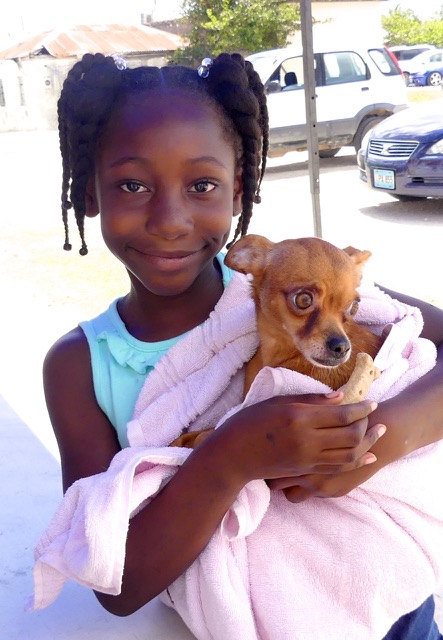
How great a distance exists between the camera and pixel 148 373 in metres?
1.77

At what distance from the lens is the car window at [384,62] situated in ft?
43.9

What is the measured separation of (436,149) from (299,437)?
7869 mm

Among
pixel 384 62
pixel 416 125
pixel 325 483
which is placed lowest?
pixel 416 125

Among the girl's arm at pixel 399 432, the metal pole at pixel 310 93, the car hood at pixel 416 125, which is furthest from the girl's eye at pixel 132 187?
the car hood at pixel 416 125

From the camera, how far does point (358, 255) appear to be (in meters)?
1.84

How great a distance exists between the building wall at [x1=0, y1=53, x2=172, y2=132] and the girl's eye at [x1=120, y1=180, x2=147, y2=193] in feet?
90.3

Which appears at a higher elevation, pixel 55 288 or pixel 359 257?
pixel 359 257

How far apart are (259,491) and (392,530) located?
0.89 ft

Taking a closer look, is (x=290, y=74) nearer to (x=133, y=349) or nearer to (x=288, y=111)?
(x=288, y=111)

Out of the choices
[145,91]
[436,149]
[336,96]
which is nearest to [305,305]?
[145,91]

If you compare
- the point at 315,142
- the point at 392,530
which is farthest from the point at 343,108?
the point at 392,530

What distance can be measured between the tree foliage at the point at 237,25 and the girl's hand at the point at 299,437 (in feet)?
81.2

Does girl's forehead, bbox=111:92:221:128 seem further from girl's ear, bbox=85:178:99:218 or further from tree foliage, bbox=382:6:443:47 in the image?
tree foliage, bbox=382:6:443:47

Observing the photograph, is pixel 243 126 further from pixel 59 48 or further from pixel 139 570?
pixel 59 48
